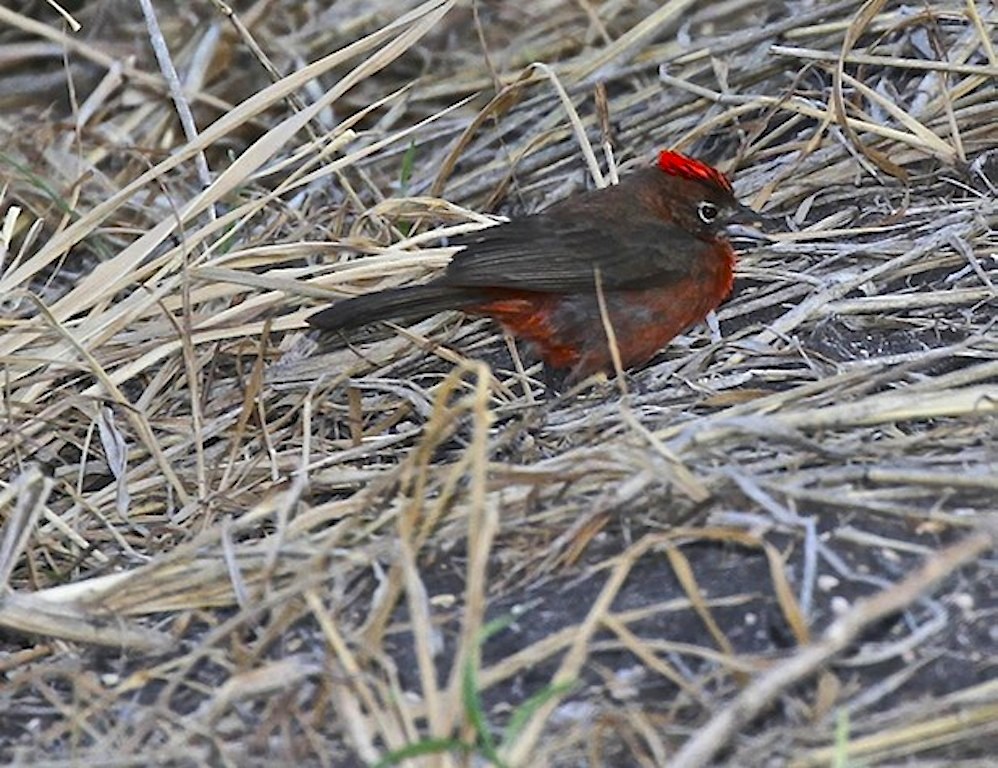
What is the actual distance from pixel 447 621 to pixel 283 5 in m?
3.90

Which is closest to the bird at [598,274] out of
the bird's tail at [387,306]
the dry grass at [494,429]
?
the bird's tail at [387,306]

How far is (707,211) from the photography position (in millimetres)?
4793

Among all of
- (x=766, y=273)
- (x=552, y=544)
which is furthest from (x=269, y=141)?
(x=552, y=544)

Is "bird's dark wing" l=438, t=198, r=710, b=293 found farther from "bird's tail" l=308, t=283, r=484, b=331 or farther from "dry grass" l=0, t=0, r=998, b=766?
"dry grass" l=0, t=0, r=998, b=766

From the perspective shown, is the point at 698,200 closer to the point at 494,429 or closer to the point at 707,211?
the point at 707,211

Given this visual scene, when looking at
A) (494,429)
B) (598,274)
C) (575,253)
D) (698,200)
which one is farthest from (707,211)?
(494,429)

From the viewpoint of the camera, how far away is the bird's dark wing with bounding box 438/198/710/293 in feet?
14.5

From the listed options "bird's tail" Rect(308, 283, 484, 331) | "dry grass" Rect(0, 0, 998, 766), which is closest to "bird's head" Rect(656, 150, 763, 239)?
"dry grass" Rect(0, 0, 998, 766)

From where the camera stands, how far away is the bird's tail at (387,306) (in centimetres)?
434

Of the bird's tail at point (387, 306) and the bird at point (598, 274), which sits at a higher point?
the bird's tail at point (387, 306)

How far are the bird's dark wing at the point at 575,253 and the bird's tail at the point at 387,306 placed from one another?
0.05 meters

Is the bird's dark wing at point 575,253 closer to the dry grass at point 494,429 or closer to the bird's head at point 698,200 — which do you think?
the bird's head at point 698,200

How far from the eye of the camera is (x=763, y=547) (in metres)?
3.26

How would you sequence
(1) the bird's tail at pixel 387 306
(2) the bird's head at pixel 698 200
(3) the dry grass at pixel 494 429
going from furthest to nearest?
(2) the bird's head at pixel 698 200 → (1) the bird's tail at pixel 387 306 → (3) the dry grass at pixel 494 429
